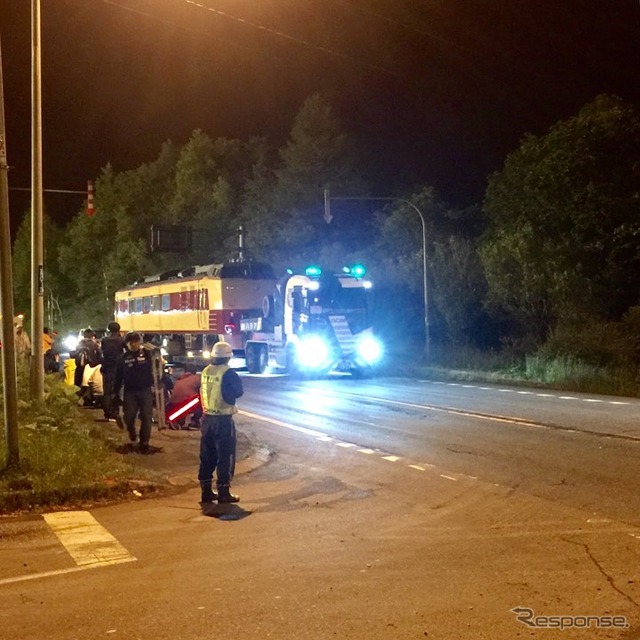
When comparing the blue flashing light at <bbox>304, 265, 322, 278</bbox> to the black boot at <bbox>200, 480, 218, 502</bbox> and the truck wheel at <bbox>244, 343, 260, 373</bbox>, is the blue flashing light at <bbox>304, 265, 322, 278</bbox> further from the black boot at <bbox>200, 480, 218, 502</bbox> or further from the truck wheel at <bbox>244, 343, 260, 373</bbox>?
the black boot at <bbox>200, 480, 218, 502</bbox>

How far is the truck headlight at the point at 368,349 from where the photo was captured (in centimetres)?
2772

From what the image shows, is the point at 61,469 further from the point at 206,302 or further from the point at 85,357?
the point at 206,302

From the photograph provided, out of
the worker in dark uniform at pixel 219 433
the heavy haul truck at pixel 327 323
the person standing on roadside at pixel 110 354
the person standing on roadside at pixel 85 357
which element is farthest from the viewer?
the heavy haul truck at pixel 327 323

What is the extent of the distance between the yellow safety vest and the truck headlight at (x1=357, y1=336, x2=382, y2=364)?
1810 cm

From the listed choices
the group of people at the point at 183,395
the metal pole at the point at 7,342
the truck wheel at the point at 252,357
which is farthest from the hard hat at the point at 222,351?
the truck wheel at the point at 252,357

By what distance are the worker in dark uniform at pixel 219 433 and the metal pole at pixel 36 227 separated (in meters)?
5.98

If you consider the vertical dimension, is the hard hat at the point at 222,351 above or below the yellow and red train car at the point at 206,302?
below

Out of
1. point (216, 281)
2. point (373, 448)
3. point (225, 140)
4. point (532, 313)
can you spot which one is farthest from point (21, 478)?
point (225, 140)

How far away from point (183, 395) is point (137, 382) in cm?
305

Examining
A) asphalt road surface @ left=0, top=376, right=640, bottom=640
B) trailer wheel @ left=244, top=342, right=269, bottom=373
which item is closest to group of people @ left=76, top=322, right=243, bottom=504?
asphalt road surface @ left=0, top=376, right=640, bottom=640

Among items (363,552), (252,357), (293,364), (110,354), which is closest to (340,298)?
(293,364)

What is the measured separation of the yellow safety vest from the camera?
954 centimetres

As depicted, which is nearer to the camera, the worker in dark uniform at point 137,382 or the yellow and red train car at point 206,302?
the worker in dark uniform at point 137,382

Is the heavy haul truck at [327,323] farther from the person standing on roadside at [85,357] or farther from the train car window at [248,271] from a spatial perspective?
the person standing on roadside at [85,357]
